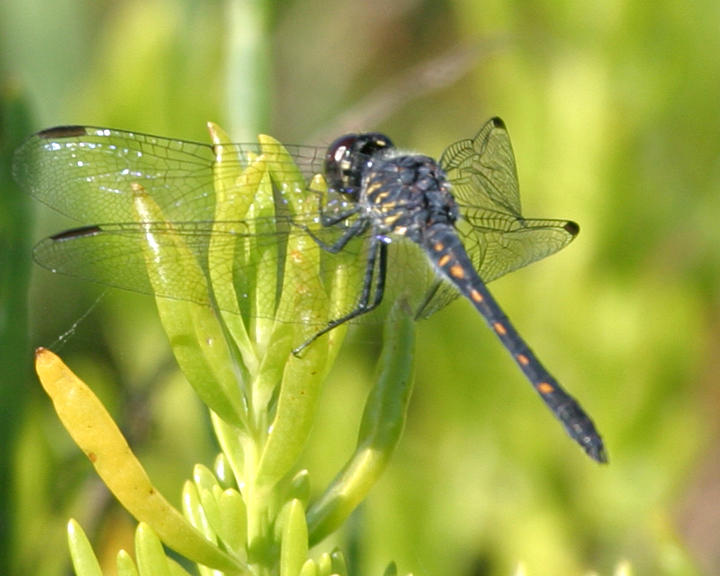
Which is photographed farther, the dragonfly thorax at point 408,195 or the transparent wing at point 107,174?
the dragonfly thorax at point 408,195

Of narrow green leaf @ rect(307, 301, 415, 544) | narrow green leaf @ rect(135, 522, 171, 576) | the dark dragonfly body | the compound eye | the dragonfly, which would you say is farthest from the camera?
the compound eye

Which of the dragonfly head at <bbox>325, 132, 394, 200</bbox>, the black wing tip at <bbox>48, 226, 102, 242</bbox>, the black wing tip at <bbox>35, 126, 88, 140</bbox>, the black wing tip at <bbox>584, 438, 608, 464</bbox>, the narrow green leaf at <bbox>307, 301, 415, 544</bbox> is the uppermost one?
the black wing tip at <bbox>35, 126, 88, 140</bbox>

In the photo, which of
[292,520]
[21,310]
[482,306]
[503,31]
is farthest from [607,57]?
[292,520]

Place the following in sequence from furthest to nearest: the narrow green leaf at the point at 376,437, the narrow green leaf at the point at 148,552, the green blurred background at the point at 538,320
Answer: the green blurred background at the point at 538,320, the narrow green leaf at the point at 376,437, the narrow green leaf at the point at 148,552

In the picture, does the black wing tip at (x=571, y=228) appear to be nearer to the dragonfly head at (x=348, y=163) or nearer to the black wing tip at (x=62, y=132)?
the dragonfly head at (x=348, y=163)

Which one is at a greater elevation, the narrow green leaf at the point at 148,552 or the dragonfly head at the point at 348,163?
the dragonfly head at the point at 348,163

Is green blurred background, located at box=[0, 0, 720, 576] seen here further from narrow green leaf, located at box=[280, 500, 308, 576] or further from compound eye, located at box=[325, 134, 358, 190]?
narrow green leaf, located at box=[280, 500, 308, 576]

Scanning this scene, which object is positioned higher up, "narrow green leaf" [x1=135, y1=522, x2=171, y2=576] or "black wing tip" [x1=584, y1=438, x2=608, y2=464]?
"narrow green leaf" [x1=135, y1=522, x2=171, y2=576]

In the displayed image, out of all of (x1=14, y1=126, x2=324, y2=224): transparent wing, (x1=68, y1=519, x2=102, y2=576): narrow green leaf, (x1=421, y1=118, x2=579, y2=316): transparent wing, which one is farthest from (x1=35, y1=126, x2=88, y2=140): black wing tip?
(x1=68, y1=519, x2=102, y2=576): narrow green leaf

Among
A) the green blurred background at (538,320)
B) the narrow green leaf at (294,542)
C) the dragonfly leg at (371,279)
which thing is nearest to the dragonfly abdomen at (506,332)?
the dragonfly leg at (371,279)
